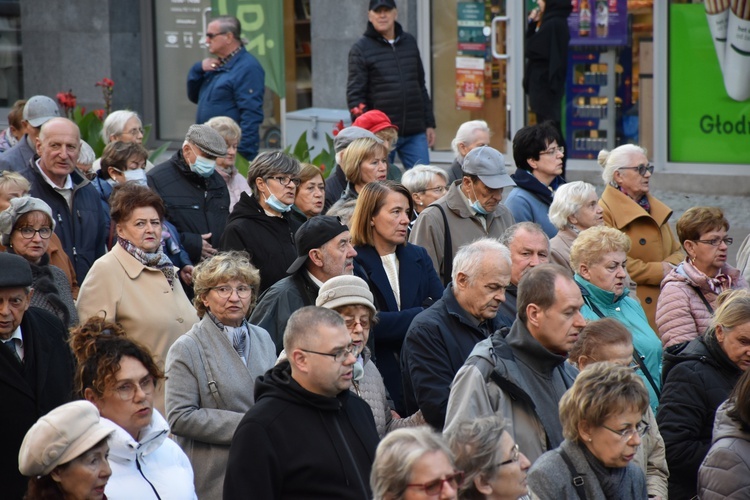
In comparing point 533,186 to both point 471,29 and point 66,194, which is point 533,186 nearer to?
point 66,194

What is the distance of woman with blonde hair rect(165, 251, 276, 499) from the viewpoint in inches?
222

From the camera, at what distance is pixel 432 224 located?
25.7 feet

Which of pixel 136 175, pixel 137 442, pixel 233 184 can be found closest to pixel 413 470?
pixel 137 442

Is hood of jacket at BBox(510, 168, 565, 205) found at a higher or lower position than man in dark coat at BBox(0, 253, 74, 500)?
higher

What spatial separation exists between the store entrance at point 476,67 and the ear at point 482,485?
1105 cm

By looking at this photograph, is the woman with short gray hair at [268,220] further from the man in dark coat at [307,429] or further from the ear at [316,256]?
the man in dark coat at [307,429]

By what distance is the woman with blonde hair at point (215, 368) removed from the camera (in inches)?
222

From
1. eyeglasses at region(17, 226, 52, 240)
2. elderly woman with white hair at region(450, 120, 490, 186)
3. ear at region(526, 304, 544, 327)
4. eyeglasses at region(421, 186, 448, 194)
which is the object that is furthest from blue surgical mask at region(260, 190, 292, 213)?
ear at region(526, 304, 544, 327)

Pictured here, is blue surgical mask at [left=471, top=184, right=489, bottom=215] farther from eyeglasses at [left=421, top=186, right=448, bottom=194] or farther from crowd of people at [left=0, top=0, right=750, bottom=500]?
eyeglasses at [left=421, top=186, right=448, bottom=194]

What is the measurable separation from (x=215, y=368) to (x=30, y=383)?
0.83m

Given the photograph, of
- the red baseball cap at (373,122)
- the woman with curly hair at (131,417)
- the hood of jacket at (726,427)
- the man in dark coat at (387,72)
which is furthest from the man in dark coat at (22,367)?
the man in dark coat at (387,72)

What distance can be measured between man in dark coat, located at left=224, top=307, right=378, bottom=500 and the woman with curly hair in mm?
334

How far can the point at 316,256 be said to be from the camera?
6.45 meters

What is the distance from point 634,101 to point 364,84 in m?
4.12
